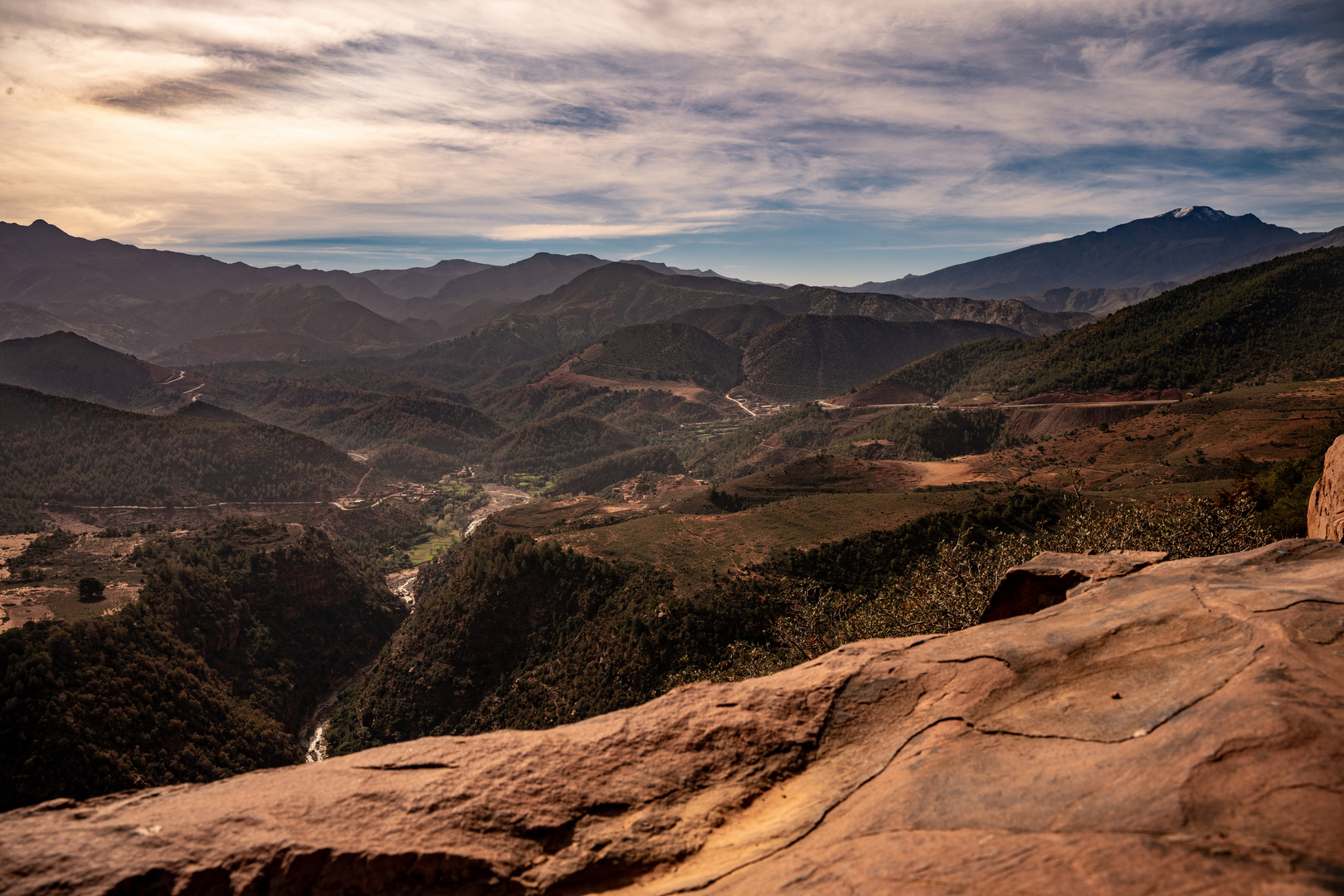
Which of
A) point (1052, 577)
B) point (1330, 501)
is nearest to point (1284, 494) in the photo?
point (1330, 501)

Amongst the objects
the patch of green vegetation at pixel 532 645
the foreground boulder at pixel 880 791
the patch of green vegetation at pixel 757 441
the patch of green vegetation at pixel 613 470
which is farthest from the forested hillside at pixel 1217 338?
the foreground boulder at pixel 880 791

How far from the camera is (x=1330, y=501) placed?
81.4 feet

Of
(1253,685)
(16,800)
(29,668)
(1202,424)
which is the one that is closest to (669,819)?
(1253,685)

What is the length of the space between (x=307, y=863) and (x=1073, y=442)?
387 feet

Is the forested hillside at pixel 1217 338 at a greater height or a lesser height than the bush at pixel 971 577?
greater

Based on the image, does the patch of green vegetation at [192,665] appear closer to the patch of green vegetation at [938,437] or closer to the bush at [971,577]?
the bush at [971,577]

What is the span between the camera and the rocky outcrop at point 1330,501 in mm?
22984

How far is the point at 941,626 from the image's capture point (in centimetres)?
3241

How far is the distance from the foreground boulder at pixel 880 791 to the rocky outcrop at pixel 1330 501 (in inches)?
528

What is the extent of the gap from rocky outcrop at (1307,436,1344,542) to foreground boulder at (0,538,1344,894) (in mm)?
13410

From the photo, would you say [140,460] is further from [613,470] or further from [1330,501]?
[1330,501]

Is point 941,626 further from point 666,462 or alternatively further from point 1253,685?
point 666,462

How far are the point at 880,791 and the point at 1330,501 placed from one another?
27819mm

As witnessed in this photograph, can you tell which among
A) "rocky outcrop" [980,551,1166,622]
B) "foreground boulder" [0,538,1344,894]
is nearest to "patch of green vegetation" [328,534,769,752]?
"rocky outcrop" [980,551,1166,622]
